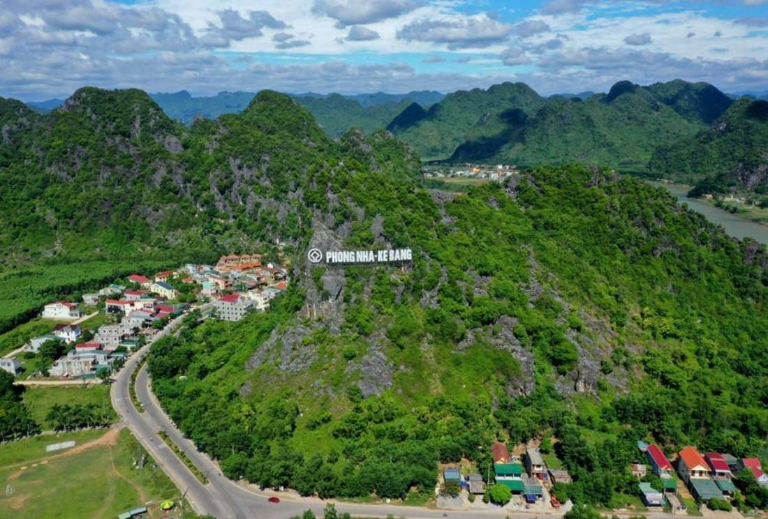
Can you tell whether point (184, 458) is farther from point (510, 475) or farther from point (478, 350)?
point (478, 350)

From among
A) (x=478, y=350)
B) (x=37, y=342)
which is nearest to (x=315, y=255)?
(x=478, y=350)

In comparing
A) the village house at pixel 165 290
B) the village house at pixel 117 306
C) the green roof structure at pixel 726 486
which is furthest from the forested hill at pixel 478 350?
the village house at pixel 165 290

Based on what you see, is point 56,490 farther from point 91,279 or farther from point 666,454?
point 91,279

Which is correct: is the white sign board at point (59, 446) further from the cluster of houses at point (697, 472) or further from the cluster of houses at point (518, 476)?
the cluster of houses at point (697, 472)

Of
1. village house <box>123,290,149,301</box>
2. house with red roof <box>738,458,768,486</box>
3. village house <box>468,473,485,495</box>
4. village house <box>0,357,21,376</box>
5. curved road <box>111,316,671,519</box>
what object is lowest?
village house <box>0,357,21,376</box>

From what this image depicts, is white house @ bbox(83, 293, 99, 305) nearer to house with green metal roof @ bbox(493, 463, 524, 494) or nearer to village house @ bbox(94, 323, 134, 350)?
village house @ bbox(94, 323, 134, 350)

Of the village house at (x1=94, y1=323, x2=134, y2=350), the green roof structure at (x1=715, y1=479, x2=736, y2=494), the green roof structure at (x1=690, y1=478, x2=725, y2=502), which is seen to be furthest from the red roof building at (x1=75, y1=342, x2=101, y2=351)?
the green roof structure at (x1=715, y1=479, x2=736, y2=494)
